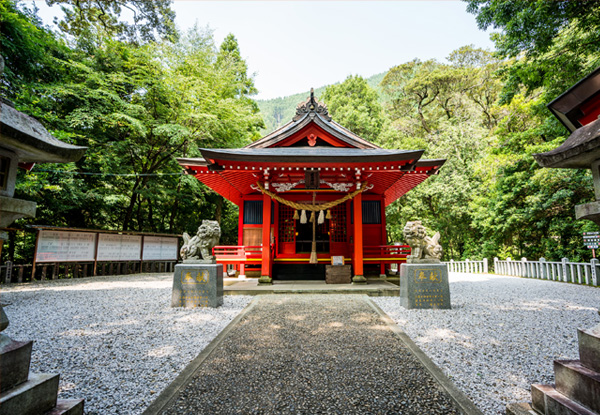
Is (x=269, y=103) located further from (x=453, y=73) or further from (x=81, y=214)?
(x=81, y=214)

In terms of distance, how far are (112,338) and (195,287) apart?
2023mm

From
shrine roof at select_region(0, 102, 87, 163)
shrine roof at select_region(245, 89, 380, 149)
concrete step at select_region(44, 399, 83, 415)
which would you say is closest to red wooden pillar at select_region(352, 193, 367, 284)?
shrine roof at select_region(245, 89, 380, 149)

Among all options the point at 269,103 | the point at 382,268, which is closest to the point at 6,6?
the point at 382,268

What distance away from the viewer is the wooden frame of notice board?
957cm

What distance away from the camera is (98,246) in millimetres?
11109

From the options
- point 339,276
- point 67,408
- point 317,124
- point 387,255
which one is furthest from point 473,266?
point 67,408

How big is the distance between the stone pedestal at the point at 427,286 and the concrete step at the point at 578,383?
3.91 m

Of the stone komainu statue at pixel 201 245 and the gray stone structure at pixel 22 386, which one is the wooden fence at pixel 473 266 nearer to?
the stone komainu statue at pixel 201 245

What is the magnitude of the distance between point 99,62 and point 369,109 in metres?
19.0

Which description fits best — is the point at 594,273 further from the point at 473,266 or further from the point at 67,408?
the point at 67,408

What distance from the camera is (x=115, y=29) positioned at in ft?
17.2

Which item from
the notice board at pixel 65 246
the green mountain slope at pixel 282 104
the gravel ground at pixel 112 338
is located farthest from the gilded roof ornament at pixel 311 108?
the green mountain slope at pixel 282 104

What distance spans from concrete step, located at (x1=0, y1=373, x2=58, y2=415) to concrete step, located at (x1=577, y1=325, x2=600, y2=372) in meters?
3.74

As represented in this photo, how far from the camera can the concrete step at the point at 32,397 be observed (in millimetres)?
1718
